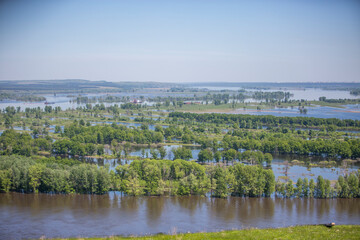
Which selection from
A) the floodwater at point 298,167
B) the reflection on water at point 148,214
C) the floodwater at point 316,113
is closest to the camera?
the reflection on water at point 148,214

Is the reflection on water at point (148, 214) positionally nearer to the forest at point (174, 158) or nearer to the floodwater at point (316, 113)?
the forest at point (174, 158)

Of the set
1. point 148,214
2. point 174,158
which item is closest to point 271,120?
point 174,158

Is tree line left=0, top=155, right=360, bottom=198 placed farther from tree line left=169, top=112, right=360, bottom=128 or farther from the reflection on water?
tree line left=169, top=112, right=360, bottom=128

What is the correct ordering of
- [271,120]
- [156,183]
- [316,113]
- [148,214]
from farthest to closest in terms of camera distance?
[316,113] < [271,120] < [156,183] < [148,214]

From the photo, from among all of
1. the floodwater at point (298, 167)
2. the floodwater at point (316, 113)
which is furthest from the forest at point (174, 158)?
the floodwater at point (316, 113)

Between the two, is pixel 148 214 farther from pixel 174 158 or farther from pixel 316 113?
pixel 316 113

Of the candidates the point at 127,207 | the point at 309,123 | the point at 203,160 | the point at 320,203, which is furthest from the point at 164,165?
the point at 309,123

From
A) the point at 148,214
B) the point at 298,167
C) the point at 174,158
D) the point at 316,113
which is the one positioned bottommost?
the point at 148,214

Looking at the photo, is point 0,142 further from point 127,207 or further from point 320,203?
point 320,203

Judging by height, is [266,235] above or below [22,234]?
above
